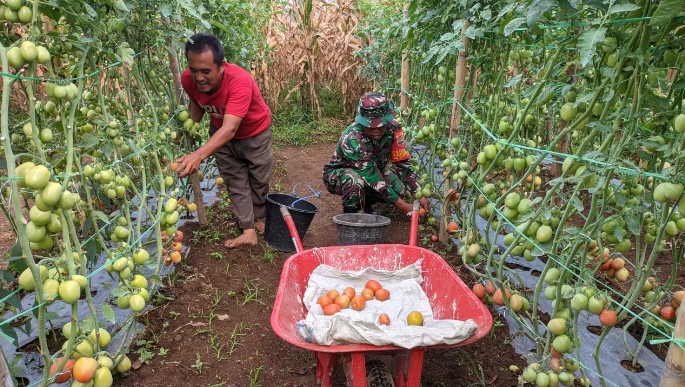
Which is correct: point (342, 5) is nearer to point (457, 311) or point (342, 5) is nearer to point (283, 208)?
point (283, 208)

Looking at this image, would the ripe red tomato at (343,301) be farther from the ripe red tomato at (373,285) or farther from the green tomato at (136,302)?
the green tomato at (136,302)

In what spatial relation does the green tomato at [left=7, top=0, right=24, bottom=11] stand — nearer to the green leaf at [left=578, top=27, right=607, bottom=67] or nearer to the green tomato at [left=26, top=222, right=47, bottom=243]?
the green tomato at [left=26, top=222, right=47, bottom=243]

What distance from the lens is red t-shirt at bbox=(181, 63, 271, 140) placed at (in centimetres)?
345

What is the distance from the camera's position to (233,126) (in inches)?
133

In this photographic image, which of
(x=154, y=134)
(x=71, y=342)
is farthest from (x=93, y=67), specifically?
(x=71, y=342)

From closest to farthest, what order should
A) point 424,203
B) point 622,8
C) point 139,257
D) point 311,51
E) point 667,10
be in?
point 667,10, point 622,8, point 139,257, point 424,203, point 311,51

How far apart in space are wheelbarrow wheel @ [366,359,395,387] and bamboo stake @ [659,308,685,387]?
104cm

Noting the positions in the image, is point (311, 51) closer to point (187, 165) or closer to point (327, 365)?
point (187, 165)

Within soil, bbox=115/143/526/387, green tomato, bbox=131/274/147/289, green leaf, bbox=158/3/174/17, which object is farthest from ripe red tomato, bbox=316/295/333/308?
green leaf, bbox=158/3/174/17

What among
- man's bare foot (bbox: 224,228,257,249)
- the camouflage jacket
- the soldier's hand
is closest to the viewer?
man's bare foot (bbox: 224,228,257,249)

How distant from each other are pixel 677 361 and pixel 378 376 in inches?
44.5

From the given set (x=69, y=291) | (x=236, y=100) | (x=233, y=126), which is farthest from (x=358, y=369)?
(x=236, y=100)

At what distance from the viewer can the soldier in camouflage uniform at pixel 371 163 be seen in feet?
12.7

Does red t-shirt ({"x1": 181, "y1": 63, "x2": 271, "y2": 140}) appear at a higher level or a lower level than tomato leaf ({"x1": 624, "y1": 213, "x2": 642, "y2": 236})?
higher
